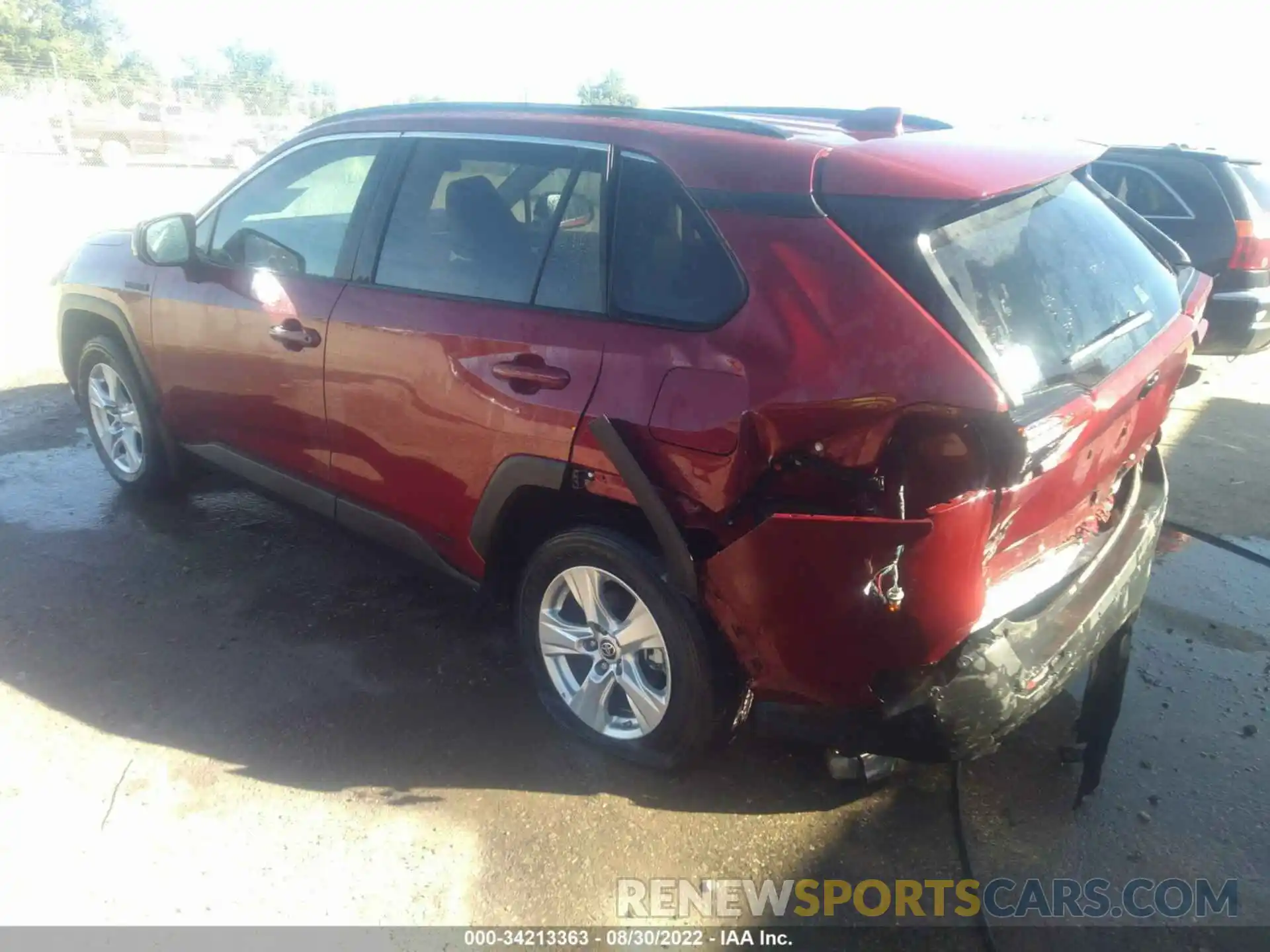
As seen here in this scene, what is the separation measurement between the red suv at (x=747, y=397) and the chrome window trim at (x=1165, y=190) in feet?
13.3

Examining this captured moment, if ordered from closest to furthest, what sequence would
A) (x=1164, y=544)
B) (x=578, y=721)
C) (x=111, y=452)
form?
(x=578, y=721)
(x=1164, y=544)
(x=111, y=452)

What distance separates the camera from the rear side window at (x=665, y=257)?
246 centimetres

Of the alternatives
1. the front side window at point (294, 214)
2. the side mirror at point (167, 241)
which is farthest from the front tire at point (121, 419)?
the front side window at point (294, 214)

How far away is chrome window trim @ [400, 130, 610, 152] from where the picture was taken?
2.84 m

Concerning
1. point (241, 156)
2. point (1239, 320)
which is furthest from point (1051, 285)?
point (241, 156)

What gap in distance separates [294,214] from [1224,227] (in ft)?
19.6

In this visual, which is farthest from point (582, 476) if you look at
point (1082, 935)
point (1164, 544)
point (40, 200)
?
point (40, 200)

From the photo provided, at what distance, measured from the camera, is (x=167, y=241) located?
3.97m

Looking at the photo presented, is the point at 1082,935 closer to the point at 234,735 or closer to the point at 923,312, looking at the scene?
the point at 923,312

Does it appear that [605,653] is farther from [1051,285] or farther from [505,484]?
[1051,285]

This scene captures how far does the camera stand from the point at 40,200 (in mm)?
16938

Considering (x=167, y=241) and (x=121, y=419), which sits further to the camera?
(x=121, y=419)

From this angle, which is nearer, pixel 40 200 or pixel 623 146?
pixel 623 146

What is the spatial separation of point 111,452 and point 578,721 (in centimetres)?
323
